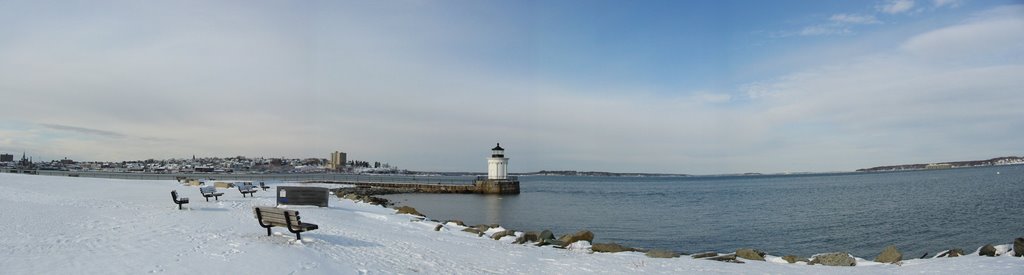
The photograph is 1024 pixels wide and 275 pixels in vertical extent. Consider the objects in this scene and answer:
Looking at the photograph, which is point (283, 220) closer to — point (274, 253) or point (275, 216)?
point (275, 216)

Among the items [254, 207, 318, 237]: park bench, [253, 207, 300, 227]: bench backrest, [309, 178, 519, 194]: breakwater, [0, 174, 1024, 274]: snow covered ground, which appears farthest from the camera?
[309, 178, 519, 194]: breakwater

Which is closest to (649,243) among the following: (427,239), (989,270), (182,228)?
(427,239)

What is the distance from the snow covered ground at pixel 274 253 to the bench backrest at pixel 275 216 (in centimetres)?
31

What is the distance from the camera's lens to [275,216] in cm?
1129

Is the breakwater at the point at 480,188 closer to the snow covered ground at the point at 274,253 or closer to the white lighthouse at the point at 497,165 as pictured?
the white lighthouse at the point at 497,165

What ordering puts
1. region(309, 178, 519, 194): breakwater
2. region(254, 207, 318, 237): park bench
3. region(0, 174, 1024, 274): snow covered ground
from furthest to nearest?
region(309, 178, 519, 194): breakwater < region(254, 207, 318, 237): park bench < region(0, 174, 1024, 274): snow covered ground

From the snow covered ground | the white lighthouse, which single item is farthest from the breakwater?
the snow covered ground

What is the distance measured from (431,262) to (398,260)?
59 centimetres

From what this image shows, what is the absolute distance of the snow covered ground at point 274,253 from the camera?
8.30 metres

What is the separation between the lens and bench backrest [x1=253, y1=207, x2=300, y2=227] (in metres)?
11.1

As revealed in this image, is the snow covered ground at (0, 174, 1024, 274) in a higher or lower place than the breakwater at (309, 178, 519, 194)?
higher

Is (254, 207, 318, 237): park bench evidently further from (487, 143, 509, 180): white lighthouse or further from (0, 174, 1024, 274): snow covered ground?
(487, 143, 509, 180): white lighthouse

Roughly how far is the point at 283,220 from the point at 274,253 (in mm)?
1771

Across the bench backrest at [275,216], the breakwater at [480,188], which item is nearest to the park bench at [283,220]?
the bench backrest at [275,216]
